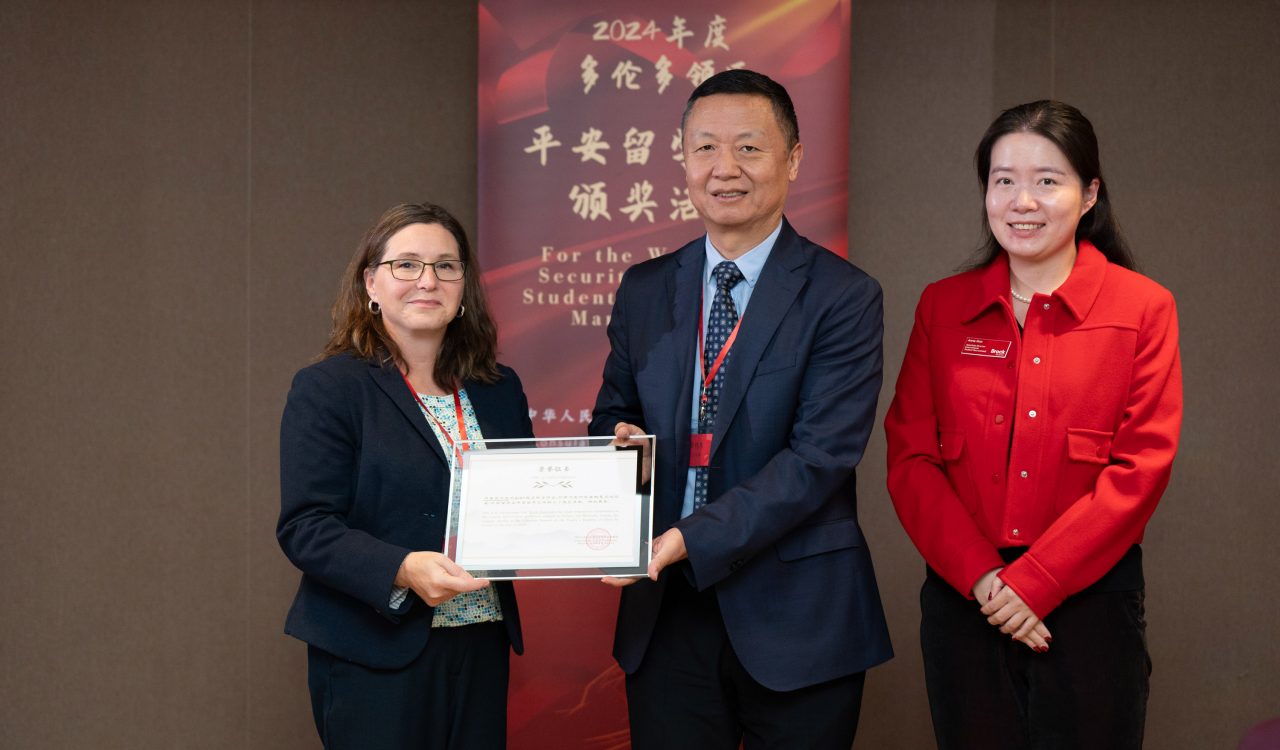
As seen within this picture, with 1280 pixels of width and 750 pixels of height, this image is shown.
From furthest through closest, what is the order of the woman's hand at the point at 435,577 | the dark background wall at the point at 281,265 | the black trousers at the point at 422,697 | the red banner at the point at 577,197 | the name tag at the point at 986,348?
the dark background wall at the point at 281,265
the red banner at the point at 577,197
the name tag at the point at 986,348
the black trousers at the point at 422,697
the woman's hand at the point at 435,577

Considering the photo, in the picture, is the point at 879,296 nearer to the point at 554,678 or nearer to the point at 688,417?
the point at 688,417

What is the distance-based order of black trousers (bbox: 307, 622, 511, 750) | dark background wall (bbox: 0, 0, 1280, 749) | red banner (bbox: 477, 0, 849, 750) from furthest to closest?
dark background wall (bbox: 0, 0, 1280, 749), red banner (bbox: 477, 0, 849, 750), black trousers (bbox: 307, 622, 511, 750)

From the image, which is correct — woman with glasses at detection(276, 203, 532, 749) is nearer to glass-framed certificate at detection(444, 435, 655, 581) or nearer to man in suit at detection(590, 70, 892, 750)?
glass-framed certificate at detection(444, 435, 655, 581)

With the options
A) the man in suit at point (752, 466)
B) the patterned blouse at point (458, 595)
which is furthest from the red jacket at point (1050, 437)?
the patterned blouse at point (458, 595)

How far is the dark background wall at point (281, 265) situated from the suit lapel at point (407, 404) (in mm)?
1842

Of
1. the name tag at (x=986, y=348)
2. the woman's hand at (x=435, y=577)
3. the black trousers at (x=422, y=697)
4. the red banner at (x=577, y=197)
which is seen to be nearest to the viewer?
the woman's hand at (x=435, y=577)

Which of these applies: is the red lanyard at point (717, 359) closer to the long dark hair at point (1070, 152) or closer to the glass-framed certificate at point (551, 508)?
the glass-framed certificate at point (551, 508)

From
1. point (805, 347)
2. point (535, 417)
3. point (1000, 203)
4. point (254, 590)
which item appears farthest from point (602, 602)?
point (1000, 203)

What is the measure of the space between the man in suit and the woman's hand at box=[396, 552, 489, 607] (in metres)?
0.28

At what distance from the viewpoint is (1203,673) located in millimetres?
3734

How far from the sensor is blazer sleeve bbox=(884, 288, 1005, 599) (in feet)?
7.04

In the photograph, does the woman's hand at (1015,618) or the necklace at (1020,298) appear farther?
the necklace at (1020,298)

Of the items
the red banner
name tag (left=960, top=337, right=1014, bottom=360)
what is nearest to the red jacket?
name tag (left=960, top=337, right=1014, bottom=360)

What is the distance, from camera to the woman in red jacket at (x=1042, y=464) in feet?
6.88
